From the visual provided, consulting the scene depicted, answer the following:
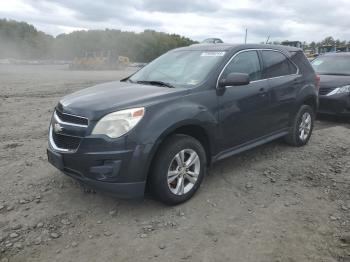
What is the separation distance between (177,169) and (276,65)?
2.62 meters

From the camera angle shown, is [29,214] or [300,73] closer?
[29,214]

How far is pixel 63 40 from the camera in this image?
68.3m

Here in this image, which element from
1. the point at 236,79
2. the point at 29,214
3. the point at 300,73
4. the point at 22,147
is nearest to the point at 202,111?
the point at 236,79

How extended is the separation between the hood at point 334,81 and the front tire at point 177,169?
17.6 feet

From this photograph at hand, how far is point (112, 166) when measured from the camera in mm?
3752

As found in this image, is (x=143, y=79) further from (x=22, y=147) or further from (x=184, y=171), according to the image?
(x=22, y=147)

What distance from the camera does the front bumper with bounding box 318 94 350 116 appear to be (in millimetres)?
8375

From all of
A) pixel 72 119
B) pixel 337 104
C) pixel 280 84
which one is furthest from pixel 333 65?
pixel 72 119

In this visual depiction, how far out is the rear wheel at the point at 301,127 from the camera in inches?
246

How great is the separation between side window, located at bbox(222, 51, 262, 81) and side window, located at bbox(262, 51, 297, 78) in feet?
0.65

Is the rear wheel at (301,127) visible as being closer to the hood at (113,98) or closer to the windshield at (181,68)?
the windshield at (181,68)

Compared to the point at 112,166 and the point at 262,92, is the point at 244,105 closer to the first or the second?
the point at 262,92

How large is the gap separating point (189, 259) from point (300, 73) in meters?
4.10

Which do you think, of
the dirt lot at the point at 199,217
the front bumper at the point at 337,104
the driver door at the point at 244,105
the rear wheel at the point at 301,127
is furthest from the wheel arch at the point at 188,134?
the front bumper at the point at 337,104
